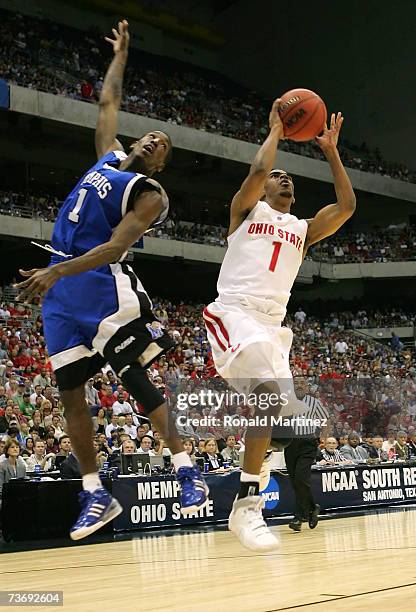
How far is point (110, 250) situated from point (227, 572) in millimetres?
3525

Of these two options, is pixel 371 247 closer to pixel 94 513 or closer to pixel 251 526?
pixel 251 526

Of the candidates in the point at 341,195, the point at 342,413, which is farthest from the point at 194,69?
the point at 341,195

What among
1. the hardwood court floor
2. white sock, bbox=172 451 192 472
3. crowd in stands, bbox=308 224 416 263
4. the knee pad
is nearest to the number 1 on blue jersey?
the knee pad

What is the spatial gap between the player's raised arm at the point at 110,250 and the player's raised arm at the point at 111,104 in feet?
2.86

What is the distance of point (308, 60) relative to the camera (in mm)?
42750

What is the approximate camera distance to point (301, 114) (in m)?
6.18

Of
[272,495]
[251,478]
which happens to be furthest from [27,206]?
[251,478]

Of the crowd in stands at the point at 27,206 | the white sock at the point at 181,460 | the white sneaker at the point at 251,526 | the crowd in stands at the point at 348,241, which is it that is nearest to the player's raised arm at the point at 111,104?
the white sock at the point at 181,460

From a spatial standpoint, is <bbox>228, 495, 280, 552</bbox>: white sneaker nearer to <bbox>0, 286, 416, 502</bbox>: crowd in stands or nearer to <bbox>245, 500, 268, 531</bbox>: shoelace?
<bbox>245, 500, 268, 531</bbox>: shoelace

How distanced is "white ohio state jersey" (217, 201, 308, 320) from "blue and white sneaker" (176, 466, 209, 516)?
58.8 inches

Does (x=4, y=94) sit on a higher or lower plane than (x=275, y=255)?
higher

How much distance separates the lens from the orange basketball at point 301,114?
20.2 feet

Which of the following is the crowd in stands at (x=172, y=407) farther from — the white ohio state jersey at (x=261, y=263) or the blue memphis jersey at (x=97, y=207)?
the blue memphis jersey at (x=97, y=207)

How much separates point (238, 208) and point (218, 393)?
11606mm
